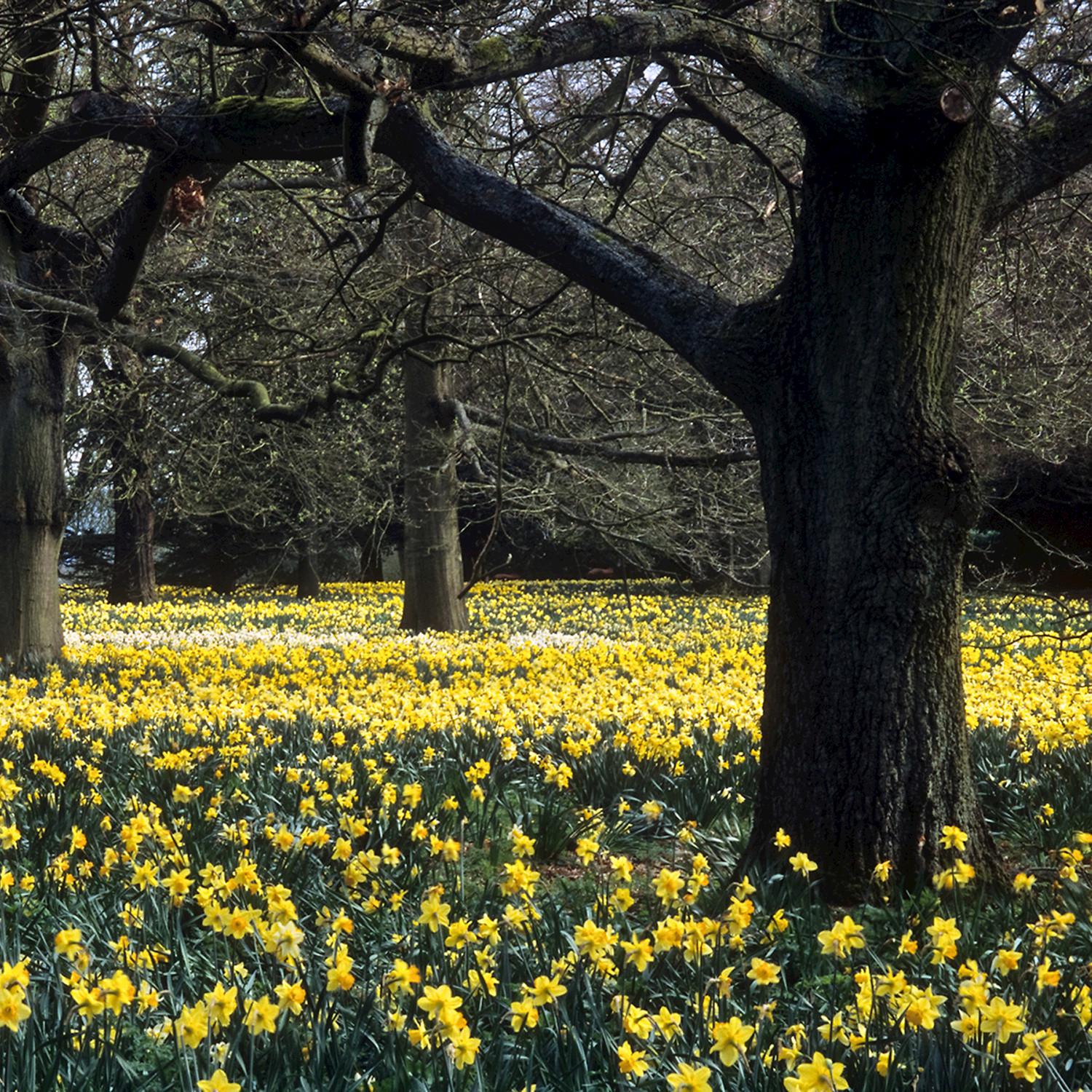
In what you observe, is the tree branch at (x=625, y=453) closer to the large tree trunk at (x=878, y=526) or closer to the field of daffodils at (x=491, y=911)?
the field of daffodils at (x=491, y=911)

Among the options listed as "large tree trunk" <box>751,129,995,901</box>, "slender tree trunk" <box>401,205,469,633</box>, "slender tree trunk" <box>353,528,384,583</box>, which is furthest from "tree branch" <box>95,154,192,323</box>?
"slender tree trunk" <box>353,528,384,583</box>

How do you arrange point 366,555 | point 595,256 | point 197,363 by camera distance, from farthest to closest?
point 366,555 < point 197,363 < point 595,256

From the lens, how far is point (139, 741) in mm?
6129

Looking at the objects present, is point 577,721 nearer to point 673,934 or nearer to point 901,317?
point 901,317

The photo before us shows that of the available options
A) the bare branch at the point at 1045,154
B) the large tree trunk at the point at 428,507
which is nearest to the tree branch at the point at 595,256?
the bare branch at the point at 1045,154

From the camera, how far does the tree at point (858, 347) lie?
13.2 ft

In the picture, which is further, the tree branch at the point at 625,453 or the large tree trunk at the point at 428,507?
the large tree trunk at the point at 428,507

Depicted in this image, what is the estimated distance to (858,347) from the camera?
4.08 m

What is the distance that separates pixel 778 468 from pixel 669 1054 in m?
2.25

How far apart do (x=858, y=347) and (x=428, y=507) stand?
9294 millimetres

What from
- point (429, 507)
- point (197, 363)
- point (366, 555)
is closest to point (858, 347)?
point (197, 363)

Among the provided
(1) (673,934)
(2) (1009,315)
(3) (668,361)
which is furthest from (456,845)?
(2) (1009,315)

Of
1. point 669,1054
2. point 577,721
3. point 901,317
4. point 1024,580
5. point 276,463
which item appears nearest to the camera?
point 669,1054

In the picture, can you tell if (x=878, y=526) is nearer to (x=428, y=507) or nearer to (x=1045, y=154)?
(x=1045, y=154)
